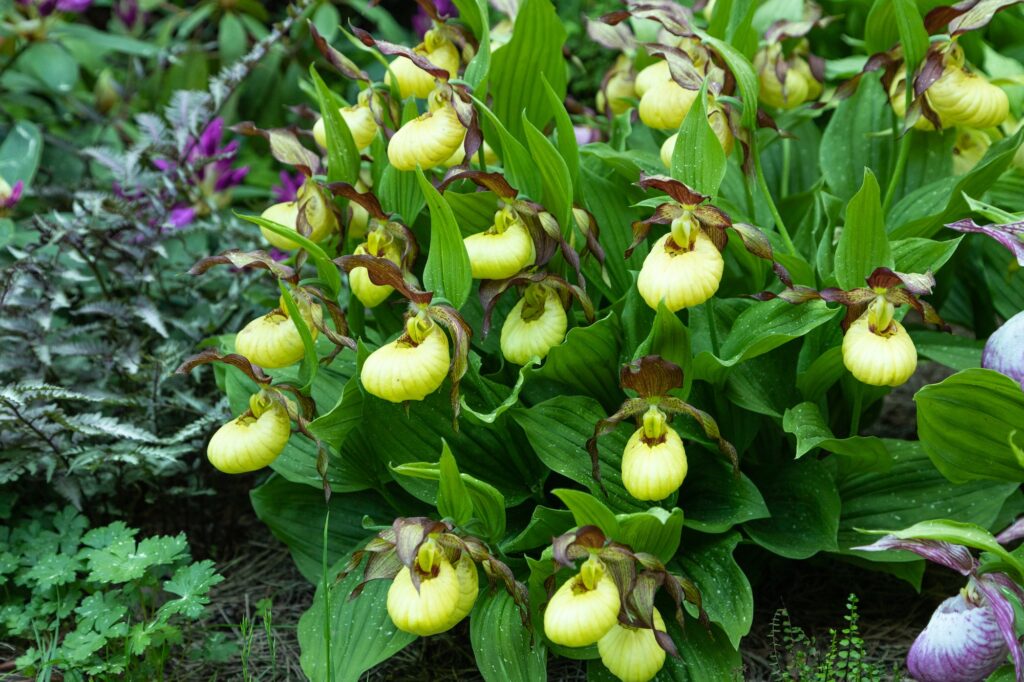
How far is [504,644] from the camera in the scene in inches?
62.8

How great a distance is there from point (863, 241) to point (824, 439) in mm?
317

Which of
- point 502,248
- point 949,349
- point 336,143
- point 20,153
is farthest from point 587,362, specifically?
point 20,153

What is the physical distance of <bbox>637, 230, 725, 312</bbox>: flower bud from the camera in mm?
1446

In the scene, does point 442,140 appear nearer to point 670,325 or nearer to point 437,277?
point 437,277

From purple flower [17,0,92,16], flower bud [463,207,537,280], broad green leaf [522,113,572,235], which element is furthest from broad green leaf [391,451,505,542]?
purple flower [17,0,92,16]

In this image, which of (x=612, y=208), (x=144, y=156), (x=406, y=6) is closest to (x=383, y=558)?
(x=612, y=208)

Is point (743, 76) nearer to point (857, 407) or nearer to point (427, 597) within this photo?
point (857, 407)

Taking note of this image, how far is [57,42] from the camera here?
3.07 m

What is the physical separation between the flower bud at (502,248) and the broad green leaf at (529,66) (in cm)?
31

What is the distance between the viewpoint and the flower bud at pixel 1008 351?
150cm

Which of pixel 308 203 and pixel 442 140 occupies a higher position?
pixel 442 140

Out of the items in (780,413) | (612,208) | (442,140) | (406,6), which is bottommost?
(406,6)

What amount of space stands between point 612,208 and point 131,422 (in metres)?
1.17

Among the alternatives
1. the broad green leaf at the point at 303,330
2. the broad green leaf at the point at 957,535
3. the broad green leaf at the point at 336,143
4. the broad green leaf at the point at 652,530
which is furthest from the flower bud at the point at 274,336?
the broad green leaf at the point at 957,535
